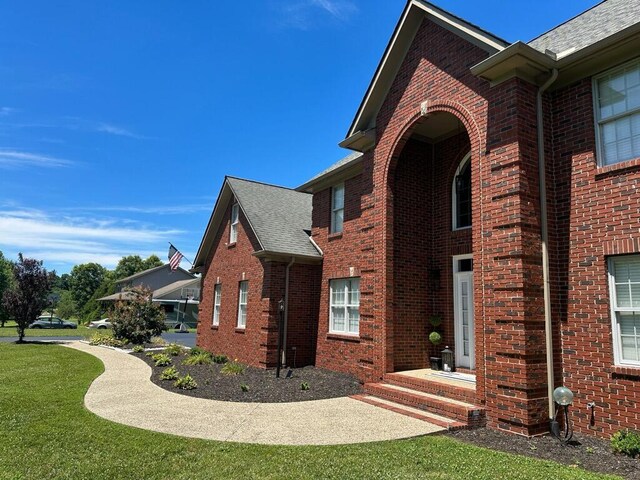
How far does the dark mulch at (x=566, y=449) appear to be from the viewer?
17.9 ft

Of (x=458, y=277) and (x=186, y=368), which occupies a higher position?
(x=458, y=277)

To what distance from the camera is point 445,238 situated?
35.9 ft

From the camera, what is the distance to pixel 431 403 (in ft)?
26.3

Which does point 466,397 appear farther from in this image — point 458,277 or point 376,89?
point 376,89

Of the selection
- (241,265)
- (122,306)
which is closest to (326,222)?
(241,265)

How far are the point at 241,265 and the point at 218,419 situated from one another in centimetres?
918

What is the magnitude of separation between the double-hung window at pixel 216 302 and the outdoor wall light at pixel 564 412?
559 inches

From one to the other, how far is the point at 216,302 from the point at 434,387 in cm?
1244

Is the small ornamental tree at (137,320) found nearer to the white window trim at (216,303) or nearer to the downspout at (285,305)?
the white window trim at (216,303)

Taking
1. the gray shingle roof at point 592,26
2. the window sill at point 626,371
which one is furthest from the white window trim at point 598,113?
the window sill at point 626,371

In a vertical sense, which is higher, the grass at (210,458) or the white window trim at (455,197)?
the white window trim at (455,197)

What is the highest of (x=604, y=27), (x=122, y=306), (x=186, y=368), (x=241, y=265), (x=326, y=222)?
(x=604, y=27)

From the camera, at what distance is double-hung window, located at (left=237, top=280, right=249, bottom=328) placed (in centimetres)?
1617

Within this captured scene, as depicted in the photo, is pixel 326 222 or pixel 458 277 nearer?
pixel 458 277
